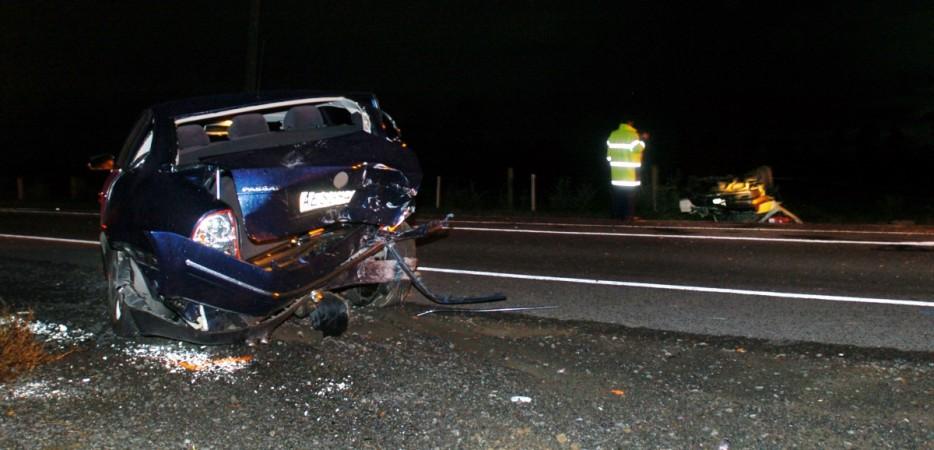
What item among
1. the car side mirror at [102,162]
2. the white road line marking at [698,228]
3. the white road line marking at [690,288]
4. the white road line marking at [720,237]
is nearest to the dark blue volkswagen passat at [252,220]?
the car side mirror at [102,162]

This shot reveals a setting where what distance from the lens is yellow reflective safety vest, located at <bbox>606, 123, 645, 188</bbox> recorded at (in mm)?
14328

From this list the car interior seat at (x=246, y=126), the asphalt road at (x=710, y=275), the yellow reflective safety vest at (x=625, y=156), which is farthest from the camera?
the yellow reflective safety vest at (x=625, y=156)

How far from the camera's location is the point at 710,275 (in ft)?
28.7

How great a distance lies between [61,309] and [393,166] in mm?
3568

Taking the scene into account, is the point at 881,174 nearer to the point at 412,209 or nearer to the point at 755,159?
the point at 755,159

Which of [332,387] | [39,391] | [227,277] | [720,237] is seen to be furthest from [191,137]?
[720,237]

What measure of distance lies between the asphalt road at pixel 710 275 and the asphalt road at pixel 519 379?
0.05m

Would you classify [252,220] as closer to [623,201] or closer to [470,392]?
[470,392]

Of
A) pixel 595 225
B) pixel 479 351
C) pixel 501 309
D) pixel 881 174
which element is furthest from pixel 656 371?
pixel 881 174

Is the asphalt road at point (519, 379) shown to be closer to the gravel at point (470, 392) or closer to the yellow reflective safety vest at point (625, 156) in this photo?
the gravel at point (470, 392)

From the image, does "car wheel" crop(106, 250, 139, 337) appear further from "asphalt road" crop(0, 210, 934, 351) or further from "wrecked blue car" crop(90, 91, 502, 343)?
"asphalt road" crop(0, 210, 934, 351)

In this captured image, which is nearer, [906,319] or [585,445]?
[585,445]

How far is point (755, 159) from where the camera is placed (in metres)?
32.3

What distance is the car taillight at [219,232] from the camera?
485cm
